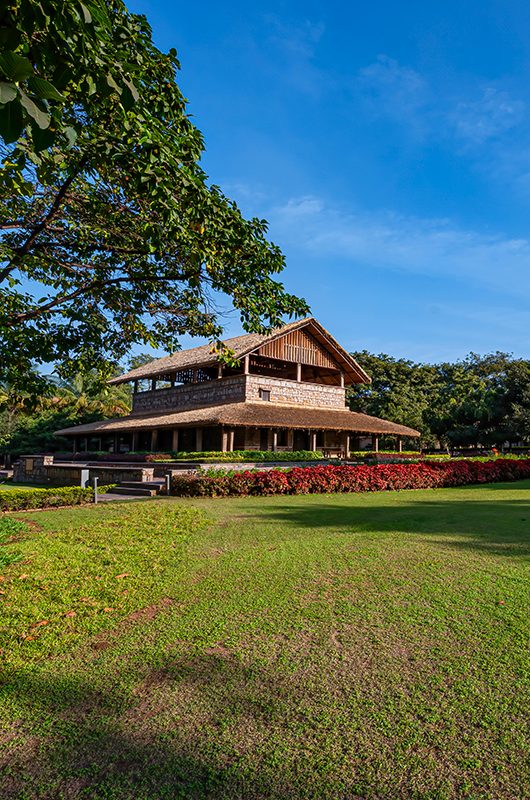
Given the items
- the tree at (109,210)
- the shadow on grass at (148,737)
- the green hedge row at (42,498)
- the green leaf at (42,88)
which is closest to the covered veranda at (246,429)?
the green hedge row at (42,498)

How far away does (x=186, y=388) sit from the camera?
30703 mm

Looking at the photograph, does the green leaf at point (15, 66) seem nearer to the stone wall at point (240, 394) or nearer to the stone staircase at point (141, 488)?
the stone staircase at point (141, 488)

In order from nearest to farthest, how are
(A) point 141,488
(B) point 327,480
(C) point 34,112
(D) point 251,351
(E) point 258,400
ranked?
1. (C) point 34,112
2. (B) point 327,480
3. (A) point 141,488
4. (D) point 251,351
5. (E) point 258,400

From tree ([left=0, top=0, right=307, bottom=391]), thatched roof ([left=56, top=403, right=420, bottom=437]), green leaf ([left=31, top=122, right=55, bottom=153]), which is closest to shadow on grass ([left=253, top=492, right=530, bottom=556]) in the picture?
tree ([left=0, top=0, right=307, bottom=391])

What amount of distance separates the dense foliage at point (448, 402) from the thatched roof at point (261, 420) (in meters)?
12.3

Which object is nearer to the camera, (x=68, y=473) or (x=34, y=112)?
(x=34, y=112)

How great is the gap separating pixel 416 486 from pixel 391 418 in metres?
24.2

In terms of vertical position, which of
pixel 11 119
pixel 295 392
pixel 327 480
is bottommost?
pixel 327 480

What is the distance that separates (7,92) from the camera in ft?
6.88

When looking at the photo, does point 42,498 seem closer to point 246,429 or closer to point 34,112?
point 34,112

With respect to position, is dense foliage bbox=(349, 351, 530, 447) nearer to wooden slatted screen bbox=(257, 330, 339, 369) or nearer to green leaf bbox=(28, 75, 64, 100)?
wooden slatted screen bbox=(257, 330, 339, 369)

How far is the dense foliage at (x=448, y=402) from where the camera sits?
4181 cm

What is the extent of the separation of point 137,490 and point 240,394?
1182 centimetres

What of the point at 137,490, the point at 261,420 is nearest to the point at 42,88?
the point at 137,490
